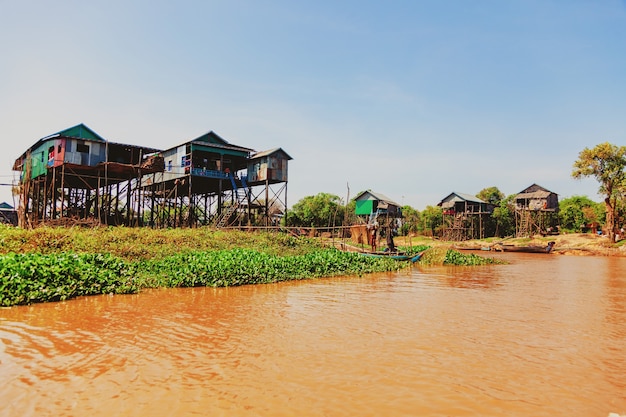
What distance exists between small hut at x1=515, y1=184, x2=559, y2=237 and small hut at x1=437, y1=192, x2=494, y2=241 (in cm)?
344

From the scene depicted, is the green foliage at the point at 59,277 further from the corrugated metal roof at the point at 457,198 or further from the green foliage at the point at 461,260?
the corrugated metal roof at the point at 457,198

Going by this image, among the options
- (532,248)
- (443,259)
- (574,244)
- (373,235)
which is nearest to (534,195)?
(574,244)

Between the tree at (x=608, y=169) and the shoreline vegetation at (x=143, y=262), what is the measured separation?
25.2 meters

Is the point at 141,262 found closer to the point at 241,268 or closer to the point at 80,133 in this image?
the point at 241,268

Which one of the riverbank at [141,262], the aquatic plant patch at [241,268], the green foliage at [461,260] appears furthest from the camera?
the green foliage at [461,260]

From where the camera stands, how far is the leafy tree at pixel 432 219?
4888 cm

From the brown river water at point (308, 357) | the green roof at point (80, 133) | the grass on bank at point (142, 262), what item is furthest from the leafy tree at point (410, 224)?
the brown river water at point (308, 357)

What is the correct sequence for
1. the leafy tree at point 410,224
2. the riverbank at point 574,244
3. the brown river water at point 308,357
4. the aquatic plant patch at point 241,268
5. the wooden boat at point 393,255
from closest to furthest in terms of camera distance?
the brown river water at point 308,357 → the aquatic plant patch at point 241,268 → the wooden boat at point 393,255 → the riverbank at point 574,244 → the leafy tree at point 410,224

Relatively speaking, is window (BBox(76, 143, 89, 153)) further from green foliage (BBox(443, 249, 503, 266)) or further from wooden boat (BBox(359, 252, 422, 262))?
green foliage (BBox(443, 249, 503, 266))

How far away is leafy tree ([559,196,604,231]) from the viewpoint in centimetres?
4334

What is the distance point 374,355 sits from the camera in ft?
20.2

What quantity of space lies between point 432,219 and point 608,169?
61.4 ft

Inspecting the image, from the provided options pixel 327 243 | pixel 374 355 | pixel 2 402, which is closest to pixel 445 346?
pixel 374 355

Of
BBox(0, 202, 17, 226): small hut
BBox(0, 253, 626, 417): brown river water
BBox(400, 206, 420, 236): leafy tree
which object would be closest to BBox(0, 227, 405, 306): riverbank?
BBox(0, 253, 626, 417): brown river water
